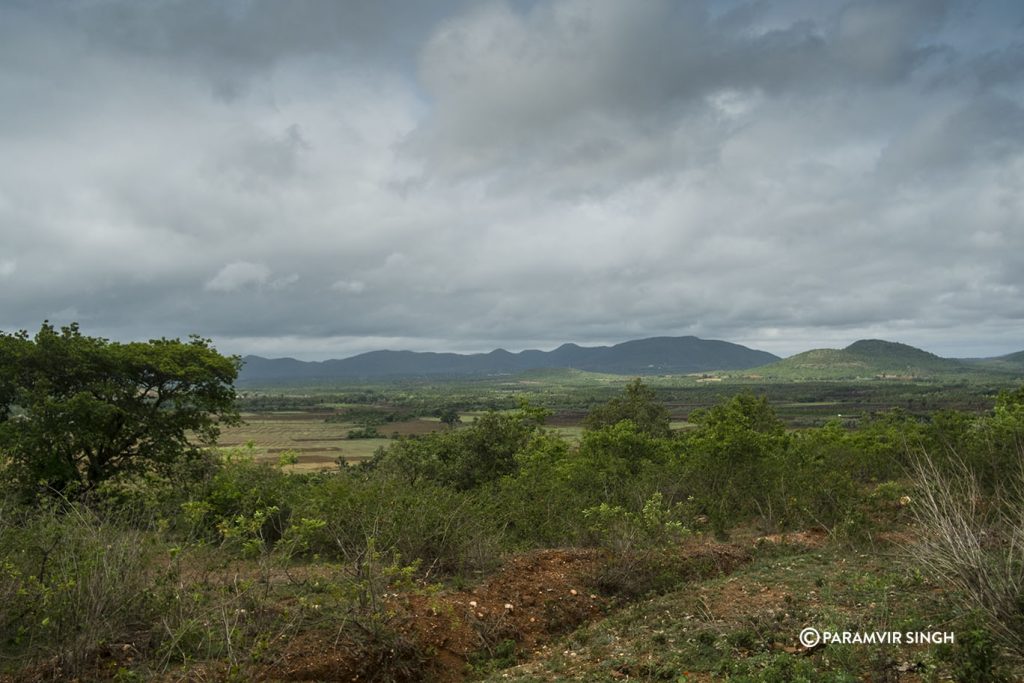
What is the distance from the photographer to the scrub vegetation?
21.9ft

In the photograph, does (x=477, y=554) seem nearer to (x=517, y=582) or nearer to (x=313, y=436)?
(x=517, y=582)

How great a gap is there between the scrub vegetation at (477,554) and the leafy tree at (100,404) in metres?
0.07

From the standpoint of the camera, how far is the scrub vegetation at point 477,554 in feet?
21.9

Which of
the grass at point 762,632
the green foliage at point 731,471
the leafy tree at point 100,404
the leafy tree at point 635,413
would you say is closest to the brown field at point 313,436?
the leafy tree at point 635,413

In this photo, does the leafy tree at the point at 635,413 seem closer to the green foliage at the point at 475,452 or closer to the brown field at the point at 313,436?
the green foliage at the point at 475,452

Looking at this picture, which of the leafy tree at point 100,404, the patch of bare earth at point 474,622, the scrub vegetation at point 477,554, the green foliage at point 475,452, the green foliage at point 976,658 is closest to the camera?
the green foliage at point 976,658

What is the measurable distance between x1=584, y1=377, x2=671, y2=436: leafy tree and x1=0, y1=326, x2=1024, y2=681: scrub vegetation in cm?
1884

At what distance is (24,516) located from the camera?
34.5 ft

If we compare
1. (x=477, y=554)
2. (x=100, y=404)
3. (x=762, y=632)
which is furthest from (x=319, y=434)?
(x=762, y=632)

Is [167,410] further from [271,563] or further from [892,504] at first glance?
[892,504]

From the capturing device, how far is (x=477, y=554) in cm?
1189

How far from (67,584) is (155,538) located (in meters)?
1.61

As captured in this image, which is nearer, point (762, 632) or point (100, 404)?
point (762, 632)

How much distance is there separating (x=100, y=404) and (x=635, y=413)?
1357 inches
